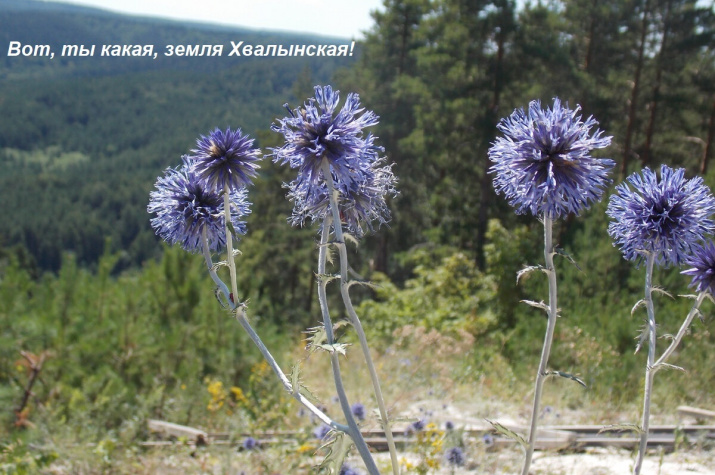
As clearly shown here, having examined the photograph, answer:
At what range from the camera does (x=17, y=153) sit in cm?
15325

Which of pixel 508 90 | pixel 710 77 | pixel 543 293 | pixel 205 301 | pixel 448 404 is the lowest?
pixel 448 404

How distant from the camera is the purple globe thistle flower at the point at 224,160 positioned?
225cm

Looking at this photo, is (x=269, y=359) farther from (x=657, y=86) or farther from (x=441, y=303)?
(x=657, y=86)

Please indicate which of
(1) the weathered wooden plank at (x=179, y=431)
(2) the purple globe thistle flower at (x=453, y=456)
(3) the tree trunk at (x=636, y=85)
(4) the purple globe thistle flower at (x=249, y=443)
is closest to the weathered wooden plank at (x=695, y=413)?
(2) the purple globe thistle flower at (x=453, y=456)

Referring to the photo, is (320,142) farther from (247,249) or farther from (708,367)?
(247,249)

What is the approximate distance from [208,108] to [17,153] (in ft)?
165

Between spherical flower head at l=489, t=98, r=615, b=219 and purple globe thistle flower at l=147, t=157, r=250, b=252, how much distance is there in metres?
1.04

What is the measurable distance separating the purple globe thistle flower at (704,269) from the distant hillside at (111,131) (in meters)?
103

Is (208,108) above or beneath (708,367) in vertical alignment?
above

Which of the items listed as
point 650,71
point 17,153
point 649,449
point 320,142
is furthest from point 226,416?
point 17,153

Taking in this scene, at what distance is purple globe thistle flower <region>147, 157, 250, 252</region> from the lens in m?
2.39

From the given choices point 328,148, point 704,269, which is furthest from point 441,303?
point 328,148

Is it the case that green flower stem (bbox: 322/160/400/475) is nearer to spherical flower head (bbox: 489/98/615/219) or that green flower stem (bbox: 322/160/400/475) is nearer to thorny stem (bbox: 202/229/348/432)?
thorny stem (bbox: 202/229/348/432)

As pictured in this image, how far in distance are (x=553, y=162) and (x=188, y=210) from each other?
1.35 meters
